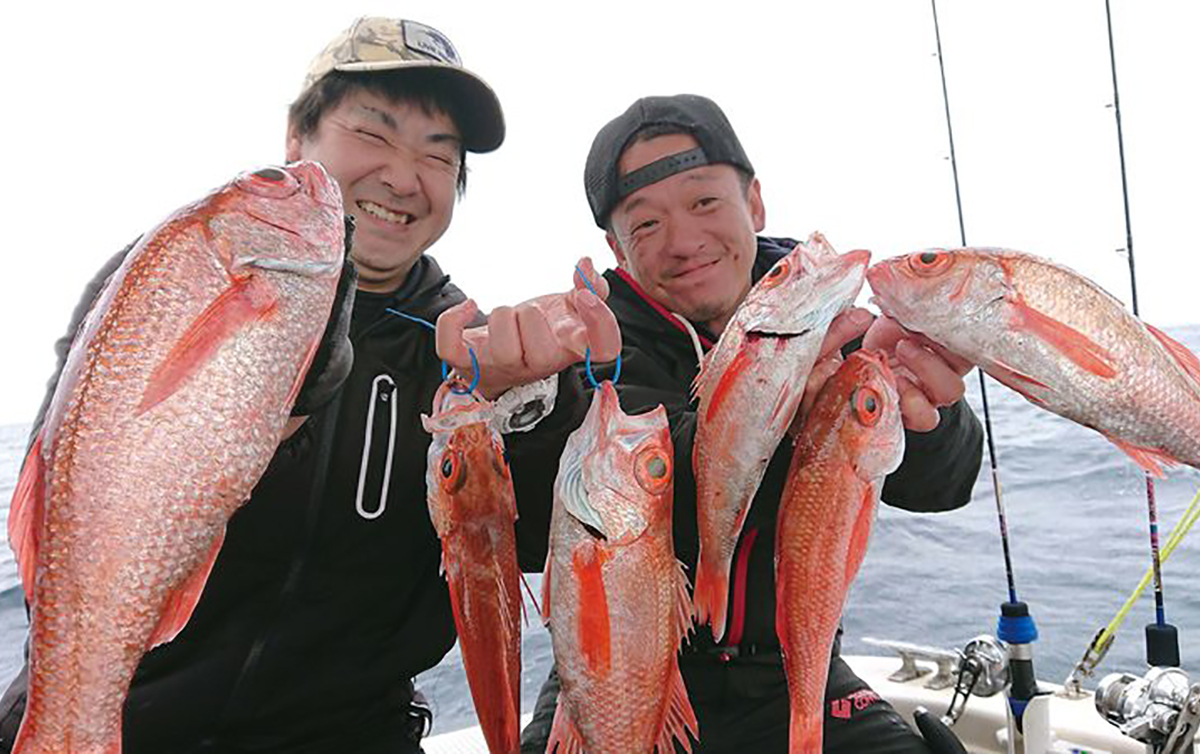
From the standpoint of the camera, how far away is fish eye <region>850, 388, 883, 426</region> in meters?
1.96

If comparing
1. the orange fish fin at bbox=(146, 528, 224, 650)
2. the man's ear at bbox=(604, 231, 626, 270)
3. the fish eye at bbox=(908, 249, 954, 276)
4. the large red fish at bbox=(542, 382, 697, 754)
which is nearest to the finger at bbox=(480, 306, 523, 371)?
the large red fish at bbox=(542, 382, 697, 754)

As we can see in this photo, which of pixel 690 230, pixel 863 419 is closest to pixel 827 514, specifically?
pixel 863 419

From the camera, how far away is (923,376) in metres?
2.17

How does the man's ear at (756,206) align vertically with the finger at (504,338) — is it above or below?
above

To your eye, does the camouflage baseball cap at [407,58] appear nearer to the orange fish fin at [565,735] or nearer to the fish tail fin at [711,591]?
the fish tail fin at [711,591]

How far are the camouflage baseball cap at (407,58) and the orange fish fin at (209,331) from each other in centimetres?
140

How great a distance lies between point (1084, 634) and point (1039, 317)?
6.43 m

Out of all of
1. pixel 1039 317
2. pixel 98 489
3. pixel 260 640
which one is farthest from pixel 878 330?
pixel 260 640

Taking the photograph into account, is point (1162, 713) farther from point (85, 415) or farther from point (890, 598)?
point (890, 598)

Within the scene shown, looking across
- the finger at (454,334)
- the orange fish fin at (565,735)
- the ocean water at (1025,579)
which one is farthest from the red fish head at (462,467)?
the ocean water at (1025,579)

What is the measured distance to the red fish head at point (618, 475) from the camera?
1957 millimetres

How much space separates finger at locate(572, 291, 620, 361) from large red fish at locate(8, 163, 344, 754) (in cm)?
65

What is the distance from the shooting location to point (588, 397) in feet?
7.66

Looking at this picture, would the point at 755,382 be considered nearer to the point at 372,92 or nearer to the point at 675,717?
the point at 675,717
